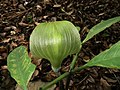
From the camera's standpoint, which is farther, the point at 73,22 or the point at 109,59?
the point at 73,22

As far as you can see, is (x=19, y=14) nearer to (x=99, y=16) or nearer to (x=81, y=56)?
(x=99, y=16)

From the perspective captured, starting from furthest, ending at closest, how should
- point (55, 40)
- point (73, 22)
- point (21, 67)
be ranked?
point (73, 22), point (21, 67), point (55, 40)

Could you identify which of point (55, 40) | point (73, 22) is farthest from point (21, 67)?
point (73, 22)

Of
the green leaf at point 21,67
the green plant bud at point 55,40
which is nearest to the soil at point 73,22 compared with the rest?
the green leaf at point 21,67

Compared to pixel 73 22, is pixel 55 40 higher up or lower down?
higher up

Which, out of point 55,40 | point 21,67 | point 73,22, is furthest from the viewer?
point 73,22

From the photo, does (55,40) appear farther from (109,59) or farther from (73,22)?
(73,22)

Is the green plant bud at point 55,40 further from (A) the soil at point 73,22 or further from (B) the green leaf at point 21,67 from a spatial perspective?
(A) the soil at point 73,22
